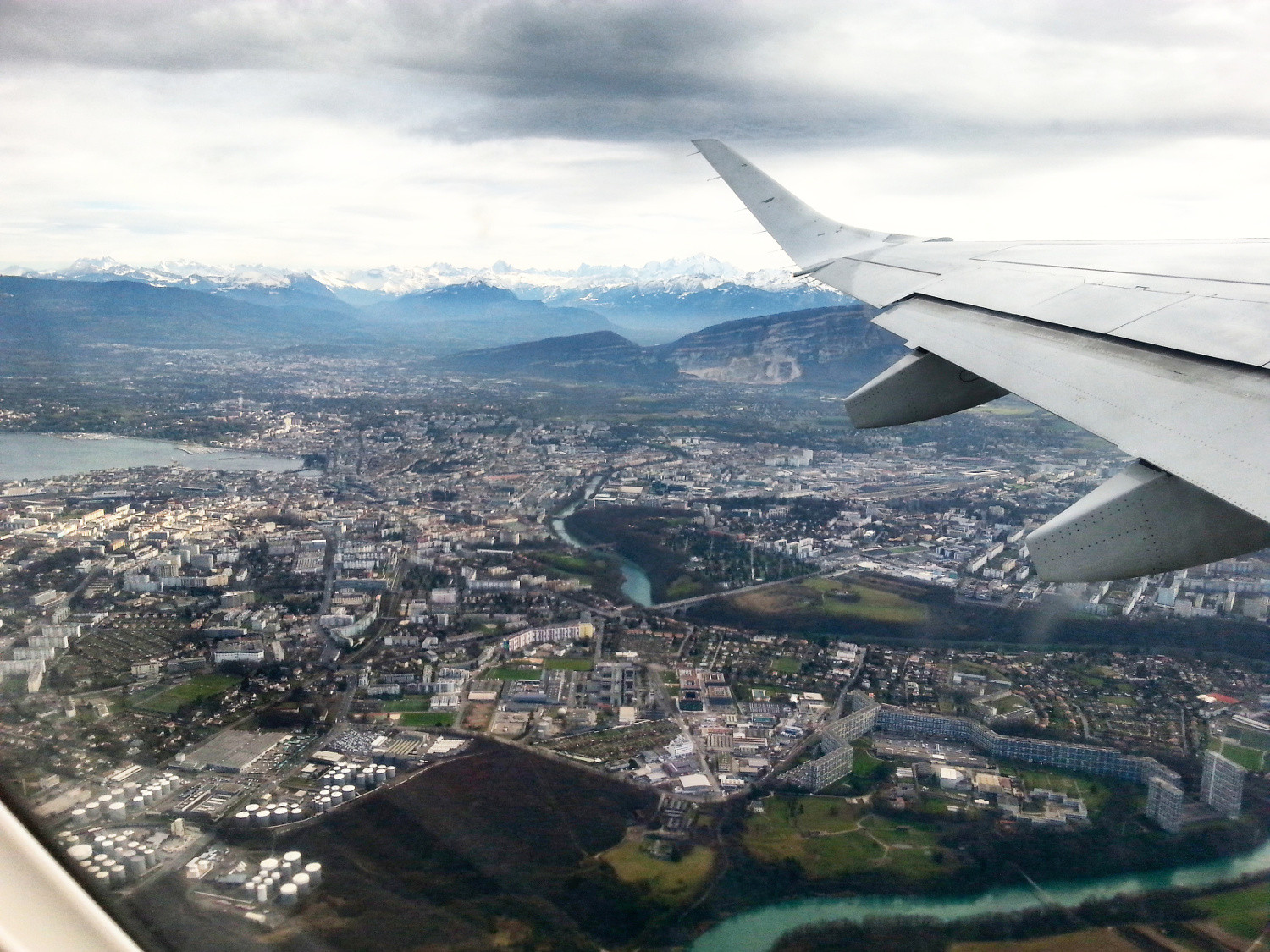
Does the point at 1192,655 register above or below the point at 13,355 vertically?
below

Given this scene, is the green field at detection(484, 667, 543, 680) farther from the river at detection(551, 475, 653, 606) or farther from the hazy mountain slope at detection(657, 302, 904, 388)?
the hazy mountain slope at detection(657, 302, 904, 388)

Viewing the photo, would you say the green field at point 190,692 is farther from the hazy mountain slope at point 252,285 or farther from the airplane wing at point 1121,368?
the hazy mountain slope at point 252,285

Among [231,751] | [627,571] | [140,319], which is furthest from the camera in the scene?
[140,319]

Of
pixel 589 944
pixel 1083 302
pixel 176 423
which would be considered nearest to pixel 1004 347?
pixel 1083 302

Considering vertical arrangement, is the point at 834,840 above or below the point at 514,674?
above

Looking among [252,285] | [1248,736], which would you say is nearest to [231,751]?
[1248,736]

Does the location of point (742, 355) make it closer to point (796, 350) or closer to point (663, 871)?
point (796, 350)

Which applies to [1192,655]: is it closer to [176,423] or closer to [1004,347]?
[1004,347]
